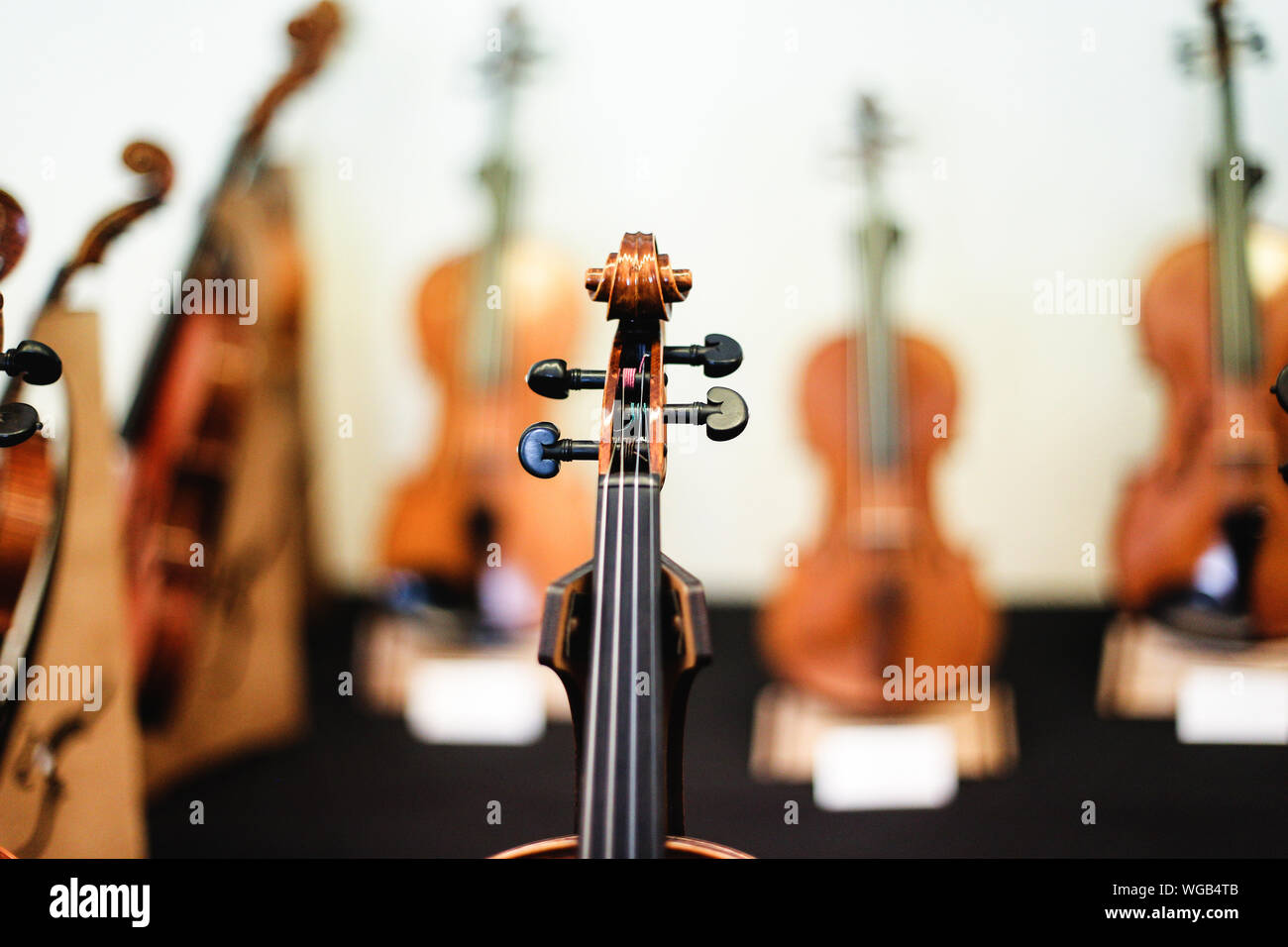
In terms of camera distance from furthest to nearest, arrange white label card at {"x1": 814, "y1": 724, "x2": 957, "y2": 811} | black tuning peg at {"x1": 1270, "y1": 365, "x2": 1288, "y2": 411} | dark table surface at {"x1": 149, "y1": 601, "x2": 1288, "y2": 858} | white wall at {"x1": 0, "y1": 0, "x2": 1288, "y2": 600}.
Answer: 1. white wall at {"x1": 0, "y1": 0, "x2": 1288, "y2": 600}
2. white label card at {"x1": 814, "y1": 724, "x2": 957, "y2": 811}
3. dark table surface at {"x1": 149, "y1": 601, "x2": 1288, "y2": 858}
4. black tuning peg at {"x1": 1270, "y1": 365, "x2": 1288, "y2": 411}

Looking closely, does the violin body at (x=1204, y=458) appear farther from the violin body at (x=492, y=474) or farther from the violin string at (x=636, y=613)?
the violin string at (x=636, y=613)

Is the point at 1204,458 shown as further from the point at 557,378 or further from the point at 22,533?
the point at 22,533

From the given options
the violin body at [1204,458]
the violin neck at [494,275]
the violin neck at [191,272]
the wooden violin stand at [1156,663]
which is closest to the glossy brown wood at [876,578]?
the violin body at [1204,458]

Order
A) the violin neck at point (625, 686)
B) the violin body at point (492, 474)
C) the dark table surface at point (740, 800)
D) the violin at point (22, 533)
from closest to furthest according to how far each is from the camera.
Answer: the violin neck at point (625, 686), the violin at point (22, 533), the dark table surface at point (740, 800), the violin body at point (492, 474)

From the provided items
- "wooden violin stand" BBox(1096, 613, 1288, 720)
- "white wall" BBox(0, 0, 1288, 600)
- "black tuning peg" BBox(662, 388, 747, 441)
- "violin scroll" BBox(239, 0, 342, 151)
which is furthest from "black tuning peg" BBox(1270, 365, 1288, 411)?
"white wall" BBox(0, 0, 1288, 600)

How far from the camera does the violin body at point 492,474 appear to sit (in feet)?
7.60

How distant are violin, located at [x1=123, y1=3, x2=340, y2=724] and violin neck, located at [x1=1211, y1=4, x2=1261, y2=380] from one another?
2075 mm

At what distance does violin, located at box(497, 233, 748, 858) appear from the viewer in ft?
2.61

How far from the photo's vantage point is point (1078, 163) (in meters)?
3.06

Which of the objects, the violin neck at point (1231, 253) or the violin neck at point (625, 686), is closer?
the violin neck at point (625, 686)

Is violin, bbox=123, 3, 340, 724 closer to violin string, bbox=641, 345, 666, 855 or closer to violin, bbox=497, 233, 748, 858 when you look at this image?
violin, bbox=497, 233, 748, 858

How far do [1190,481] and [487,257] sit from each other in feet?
5.83

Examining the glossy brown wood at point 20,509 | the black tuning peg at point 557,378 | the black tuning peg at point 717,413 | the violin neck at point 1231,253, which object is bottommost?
the glossy brown wood at point 20,509
